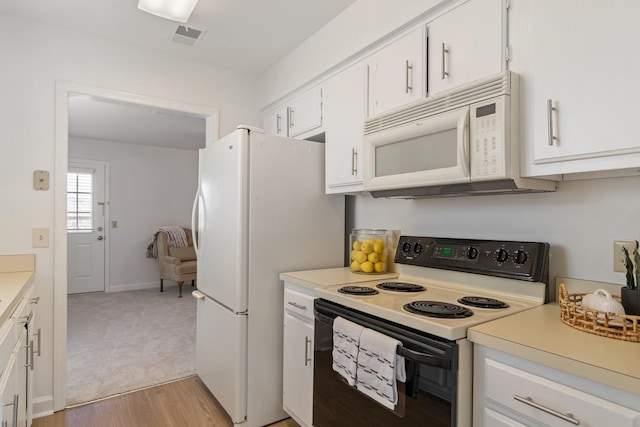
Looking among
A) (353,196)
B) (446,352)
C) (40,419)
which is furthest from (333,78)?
(40,419)

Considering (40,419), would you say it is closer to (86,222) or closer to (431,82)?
→ (431,82)

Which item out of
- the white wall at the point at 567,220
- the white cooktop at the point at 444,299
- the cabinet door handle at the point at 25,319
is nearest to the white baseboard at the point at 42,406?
the cabinet door handle at the point at 25,319

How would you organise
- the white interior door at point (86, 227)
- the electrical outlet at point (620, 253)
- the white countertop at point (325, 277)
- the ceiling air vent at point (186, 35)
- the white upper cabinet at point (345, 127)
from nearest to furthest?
the electrical outlet at point (620, 253) → the white countertop at point (325, 277) → the white upper cabinet at point (345, 127) → the ceiling air vent at point (186, 35) → the white interior door at point (86, 227)

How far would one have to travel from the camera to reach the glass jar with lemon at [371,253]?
2123 mm

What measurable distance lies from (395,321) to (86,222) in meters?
5.88

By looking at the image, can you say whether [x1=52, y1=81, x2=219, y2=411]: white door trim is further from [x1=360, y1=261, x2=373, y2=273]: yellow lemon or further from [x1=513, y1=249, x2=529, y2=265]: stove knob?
[x1=513, y1=249, x2=529, y2=265]: stove knob

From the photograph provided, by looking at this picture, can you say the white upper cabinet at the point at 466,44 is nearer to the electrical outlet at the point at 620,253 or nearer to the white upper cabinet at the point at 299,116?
the electrical outlet at the point at 620,253

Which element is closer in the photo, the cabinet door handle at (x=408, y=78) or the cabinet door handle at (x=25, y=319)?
the cabinet door handle at (x=25, y=319)

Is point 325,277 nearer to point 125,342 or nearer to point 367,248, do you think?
point 367,248

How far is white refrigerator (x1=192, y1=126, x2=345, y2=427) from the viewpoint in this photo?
206 centimetres

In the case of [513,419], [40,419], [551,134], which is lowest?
[40,419]

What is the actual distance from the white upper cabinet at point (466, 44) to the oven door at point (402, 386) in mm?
1041

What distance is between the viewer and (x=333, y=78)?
232cm

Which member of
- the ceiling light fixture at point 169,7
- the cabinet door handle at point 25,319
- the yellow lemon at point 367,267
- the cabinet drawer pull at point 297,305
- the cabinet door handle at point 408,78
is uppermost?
the ceiling light fixture at point 169,7
